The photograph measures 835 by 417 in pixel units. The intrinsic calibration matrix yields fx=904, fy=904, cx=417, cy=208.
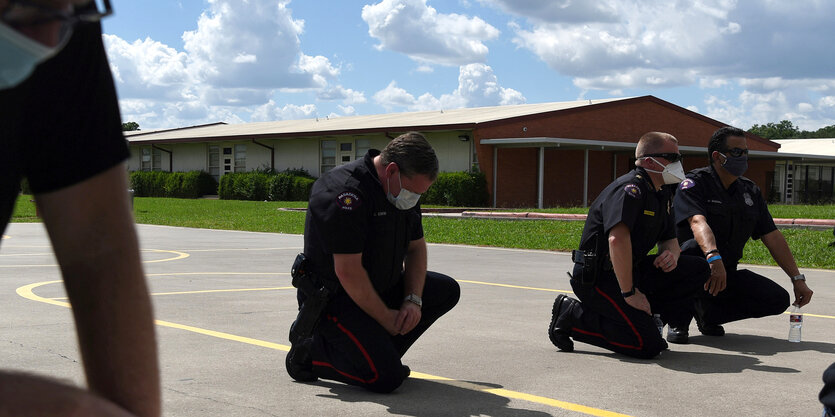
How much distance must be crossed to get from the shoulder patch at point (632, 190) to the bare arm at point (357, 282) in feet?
7.46

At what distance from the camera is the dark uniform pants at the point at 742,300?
7613 millimetres

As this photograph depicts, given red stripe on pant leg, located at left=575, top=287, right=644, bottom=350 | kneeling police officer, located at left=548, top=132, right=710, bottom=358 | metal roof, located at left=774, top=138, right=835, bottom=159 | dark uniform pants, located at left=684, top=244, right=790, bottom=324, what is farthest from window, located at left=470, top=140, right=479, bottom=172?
red stripe on pant leg, located at left=575, top=287, right=644, bottom=350

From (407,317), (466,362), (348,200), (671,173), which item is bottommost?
(466,362)

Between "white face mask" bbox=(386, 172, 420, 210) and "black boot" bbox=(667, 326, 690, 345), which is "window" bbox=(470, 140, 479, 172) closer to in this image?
"black boot" bbox=(667, 326, 690, 345)

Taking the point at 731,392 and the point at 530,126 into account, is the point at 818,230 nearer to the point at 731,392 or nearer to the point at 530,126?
the point at 731,392

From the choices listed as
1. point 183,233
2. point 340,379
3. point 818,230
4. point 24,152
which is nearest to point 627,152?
point 818,230

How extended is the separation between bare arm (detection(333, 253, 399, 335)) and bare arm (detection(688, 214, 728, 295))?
3222 mm

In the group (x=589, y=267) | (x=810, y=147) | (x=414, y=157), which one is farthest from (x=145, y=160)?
(x=414, y=157)

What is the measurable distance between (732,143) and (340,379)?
13.6 feet

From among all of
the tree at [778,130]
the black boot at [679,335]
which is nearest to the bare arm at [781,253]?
the black boot at [679,335]

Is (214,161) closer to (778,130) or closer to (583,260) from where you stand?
(583,260)

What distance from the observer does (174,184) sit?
4884cm

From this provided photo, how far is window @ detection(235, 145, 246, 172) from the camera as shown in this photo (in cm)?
4791

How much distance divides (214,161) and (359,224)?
151 feet
